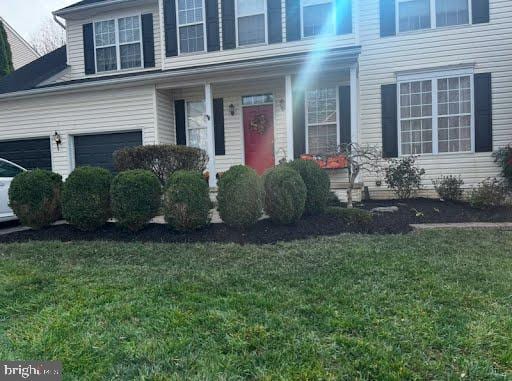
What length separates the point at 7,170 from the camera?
767 cm

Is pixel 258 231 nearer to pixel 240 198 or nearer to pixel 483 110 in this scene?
pixel 240 198

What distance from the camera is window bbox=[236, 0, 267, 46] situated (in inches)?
401

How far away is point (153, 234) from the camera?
6.02 metres

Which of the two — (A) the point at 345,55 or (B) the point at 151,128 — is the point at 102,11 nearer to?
(B) the point at 151,128

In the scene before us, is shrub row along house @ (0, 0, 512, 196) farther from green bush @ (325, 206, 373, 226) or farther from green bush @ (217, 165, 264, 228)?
green bush @ (217, 165, 264, 228)

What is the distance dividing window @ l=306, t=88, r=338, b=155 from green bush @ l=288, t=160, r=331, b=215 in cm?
347

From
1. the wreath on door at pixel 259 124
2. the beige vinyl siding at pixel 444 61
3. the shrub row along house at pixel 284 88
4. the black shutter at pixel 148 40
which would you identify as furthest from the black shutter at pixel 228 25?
the beige vinyl siding at pixel 444 61

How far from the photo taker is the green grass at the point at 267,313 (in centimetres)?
231

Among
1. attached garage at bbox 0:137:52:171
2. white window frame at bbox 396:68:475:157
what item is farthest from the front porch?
attached garage at bbox 0:137:52:171

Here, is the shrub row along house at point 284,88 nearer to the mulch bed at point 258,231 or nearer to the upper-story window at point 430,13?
the upper-story window at point 430,13

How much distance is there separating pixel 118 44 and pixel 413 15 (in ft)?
27.7

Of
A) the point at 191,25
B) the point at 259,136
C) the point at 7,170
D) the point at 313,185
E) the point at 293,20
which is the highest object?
the point at 191,25

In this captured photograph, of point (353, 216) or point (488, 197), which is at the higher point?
point (488, 197)

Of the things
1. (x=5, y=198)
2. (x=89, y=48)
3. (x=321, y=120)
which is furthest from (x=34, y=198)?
(x=89, y=48)
